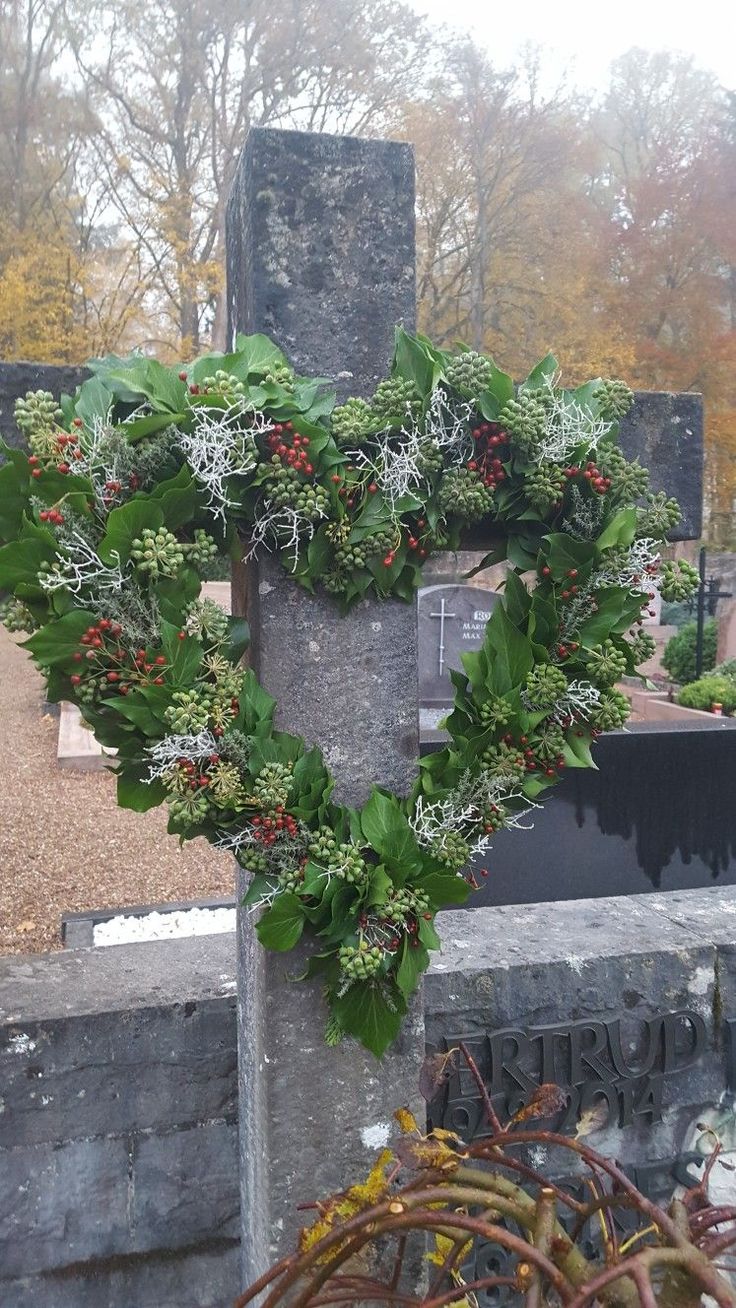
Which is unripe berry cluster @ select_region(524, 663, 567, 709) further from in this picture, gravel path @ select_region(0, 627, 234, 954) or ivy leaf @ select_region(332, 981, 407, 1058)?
gravel path @ select_region(0, 627, 234, 954)

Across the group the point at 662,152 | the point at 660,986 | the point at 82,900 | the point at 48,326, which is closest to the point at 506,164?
the point at 662,152

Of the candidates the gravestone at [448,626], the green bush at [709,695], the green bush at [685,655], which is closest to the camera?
the gravestone at [448,626]

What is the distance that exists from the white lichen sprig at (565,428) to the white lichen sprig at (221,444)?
0.56 meters

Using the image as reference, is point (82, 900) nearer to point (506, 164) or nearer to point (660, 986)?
point (660, 986)

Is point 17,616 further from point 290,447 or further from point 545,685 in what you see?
point 545,685

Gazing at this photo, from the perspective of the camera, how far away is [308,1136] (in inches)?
76.6

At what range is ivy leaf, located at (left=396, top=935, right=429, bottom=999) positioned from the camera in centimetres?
179

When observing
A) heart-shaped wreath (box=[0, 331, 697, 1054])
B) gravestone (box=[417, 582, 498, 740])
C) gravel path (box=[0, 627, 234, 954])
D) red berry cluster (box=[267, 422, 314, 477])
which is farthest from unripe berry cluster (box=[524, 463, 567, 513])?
gravestone (box=[417, 582, 498, 740])

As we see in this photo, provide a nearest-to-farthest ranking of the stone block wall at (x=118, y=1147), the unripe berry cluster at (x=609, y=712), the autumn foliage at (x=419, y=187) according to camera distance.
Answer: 1. the unripe berry cluster at (x=609, y=712)
2. the stone block wall at (x=118, y=1147)
3. the autumn foliage at (x=419, y=187)

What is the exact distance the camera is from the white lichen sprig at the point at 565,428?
189cm

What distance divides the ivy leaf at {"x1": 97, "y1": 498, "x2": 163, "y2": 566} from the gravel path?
467 cm

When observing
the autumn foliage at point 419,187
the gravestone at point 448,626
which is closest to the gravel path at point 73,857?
the gravestone at point 448,626

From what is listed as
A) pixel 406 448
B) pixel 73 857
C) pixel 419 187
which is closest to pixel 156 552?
pixel 406 448

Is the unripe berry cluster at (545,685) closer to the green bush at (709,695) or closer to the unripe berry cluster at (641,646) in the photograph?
the unripe berry cluster at (641,646)
